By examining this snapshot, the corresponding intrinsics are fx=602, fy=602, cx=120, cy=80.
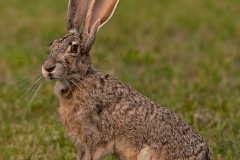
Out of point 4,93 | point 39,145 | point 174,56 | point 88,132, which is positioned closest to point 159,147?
point 88,132

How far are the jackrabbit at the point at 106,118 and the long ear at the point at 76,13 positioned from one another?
187 millimetres

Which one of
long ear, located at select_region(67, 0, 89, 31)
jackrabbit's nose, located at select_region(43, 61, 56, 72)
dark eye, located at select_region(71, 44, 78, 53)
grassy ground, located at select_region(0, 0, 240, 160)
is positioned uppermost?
long ear, located at select_region(67, 0, 89, 31)

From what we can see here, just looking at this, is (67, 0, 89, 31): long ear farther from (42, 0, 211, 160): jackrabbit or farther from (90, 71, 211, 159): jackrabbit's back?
(90, 71, 211, 159): jackrabbit's back

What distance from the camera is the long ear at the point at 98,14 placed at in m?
5.74

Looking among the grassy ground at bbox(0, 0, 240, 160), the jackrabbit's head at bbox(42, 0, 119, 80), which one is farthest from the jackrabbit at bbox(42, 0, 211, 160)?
the grassy ground at bbox(0, 0, 240, 160)

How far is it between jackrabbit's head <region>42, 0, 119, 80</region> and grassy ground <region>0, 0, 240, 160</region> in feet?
4.01

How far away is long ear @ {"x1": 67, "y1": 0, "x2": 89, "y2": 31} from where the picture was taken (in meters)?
5.94

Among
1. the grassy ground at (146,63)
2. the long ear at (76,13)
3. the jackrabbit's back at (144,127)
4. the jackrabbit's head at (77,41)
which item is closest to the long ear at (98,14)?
the jackrabbit's head at (77,41)

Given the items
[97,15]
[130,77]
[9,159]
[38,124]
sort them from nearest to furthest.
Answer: [97,15] → [9,159] → [38,124] → [130,77]

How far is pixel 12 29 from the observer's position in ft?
39.5

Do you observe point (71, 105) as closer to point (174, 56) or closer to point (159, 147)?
point (159, 147)

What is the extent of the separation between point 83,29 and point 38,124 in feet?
6.77

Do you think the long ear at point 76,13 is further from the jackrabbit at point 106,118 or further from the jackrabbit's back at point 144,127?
the jackrabbit's back at point 144,127

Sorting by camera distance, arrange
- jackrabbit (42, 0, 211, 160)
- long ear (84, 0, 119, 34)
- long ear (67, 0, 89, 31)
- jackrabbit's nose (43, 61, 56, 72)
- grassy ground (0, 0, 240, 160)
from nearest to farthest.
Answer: jackrabbit's nose (43, 61, 56, 72) < jackrabbit (42, 0, 211, 160) < long ear (84, 0, 119, 34) < long ear (67, 0, 89, 31) < grassy ground (0, 0, 240, 160)
